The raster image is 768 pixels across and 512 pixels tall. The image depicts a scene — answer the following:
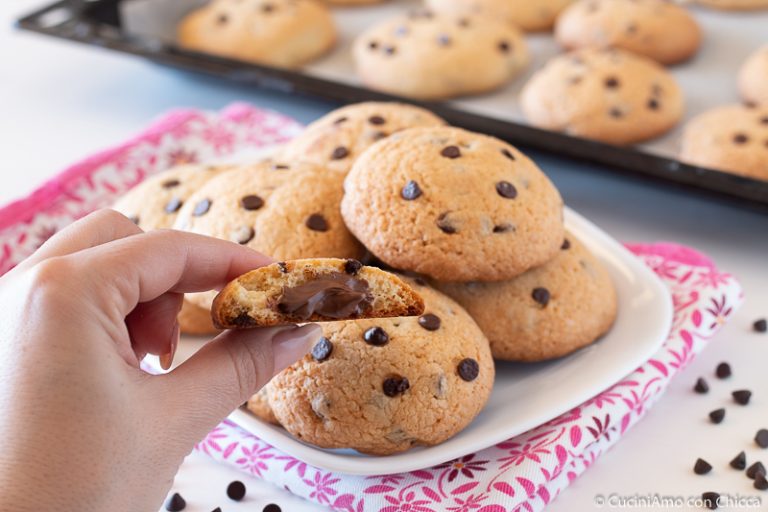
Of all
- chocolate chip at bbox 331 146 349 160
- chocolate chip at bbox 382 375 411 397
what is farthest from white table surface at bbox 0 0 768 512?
chocolate chip at bbox 331 146 349 160

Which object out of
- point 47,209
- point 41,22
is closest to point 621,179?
point 47,209

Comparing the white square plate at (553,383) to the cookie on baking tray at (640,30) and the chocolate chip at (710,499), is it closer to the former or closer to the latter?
the chocolate chip at (710,499)

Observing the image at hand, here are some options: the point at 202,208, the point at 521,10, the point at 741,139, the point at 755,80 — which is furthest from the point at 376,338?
the point at 521,10

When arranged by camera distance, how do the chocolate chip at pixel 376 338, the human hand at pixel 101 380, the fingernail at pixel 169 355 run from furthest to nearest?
the chocolate chip at pixel 376 338, the fingernail at pixel 169 355, the human hand at pixel 101 380

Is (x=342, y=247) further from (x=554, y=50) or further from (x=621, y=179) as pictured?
(x=554, y=50)

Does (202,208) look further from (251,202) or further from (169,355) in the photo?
(169,355)

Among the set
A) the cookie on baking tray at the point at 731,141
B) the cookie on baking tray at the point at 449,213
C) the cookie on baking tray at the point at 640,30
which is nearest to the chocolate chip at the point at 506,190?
the cookie on baking tray at the point at 449,213

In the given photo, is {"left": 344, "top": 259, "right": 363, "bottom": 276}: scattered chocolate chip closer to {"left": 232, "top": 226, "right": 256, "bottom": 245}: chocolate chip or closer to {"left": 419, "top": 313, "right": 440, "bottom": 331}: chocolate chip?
{"left": 419, "top": 313, "right": 440, "bottom": 331}: chocolate chip

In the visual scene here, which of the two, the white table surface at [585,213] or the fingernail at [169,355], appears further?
the white table surface at [585,213]
